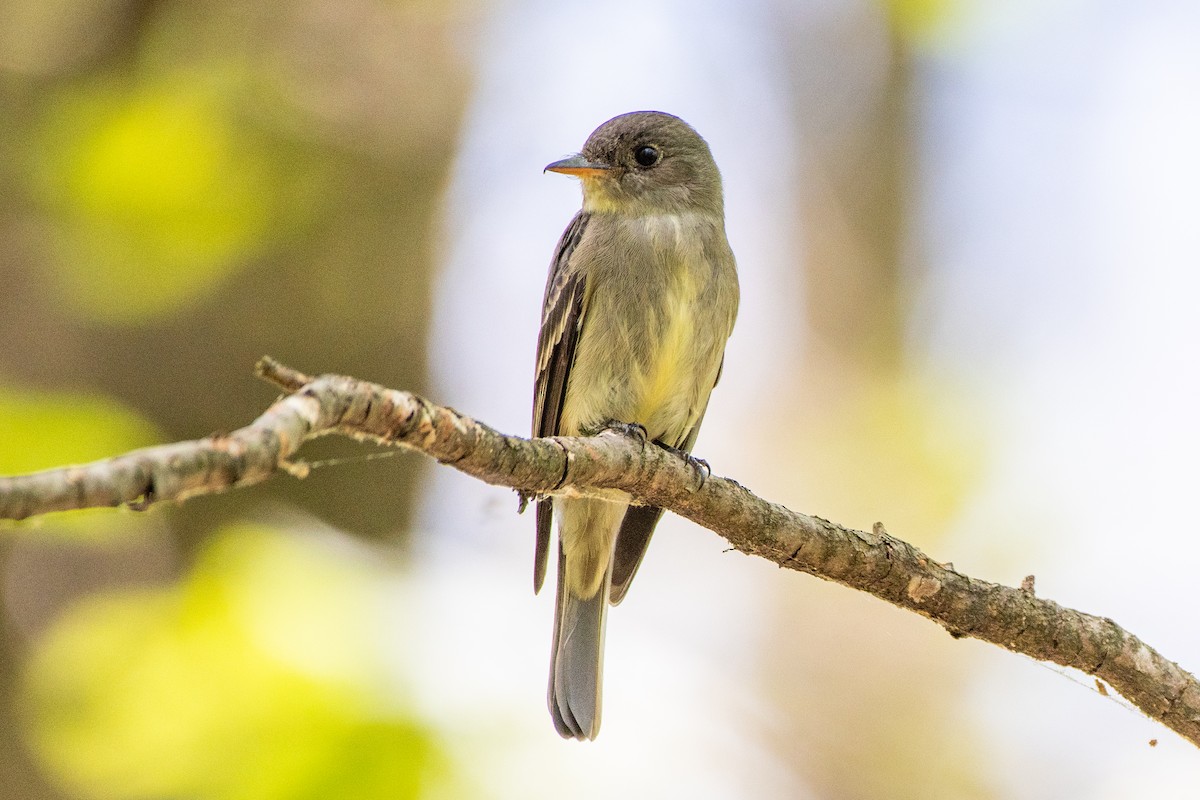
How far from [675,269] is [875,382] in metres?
2.26

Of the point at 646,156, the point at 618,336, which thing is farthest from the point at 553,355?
the point at 646,156

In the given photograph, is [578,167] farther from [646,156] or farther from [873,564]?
[873,564]

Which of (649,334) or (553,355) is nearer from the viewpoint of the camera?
(649,334)

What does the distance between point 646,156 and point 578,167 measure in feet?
1.06

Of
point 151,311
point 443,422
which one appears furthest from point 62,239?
point 443,422

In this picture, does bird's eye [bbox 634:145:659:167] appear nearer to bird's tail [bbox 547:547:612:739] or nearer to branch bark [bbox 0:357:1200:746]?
bird's tail [bbox 547:547:612:739]

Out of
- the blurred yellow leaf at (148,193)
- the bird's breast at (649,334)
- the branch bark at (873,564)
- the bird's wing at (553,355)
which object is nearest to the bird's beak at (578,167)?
the bird's wing at (553,355)

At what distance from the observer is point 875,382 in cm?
576

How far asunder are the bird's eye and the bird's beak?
A: 15 centimetres

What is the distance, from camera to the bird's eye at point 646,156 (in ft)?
14.5

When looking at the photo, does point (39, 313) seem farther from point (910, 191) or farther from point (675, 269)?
point (910, 191)

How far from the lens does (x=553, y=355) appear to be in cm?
399

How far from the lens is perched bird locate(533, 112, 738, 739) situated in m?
3.80

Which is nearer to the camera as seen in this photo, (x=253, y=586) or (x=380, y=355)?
(x=253, y=586)
